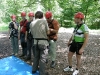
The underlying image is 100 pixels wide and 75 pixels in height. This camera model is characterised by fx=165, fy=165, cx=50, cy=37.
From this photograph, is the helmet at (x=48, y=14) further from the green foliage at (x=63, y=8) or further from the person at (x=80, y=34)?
the green foliage at (x=63, y=8)

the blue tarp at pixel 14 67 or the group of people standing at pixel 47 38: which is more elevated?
the group of people standing at pixel 47 38

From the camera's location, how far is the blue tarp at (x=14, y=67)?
5.31 m

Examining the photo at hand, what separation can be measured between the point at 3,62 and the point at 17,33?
1240 millimetres

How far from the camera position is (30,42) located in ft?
20.4

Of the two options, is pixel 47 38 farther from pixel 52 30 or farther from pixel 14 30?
pixel 14 30

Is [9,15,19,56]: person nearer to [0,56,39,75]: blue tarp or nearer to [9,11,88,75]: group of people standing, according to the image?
[0,56,39,75]: blue tarp

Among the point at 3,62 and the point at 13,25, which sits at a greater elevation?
the point at 13,25

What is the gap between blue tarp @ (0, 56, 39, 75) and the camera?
5.31 m

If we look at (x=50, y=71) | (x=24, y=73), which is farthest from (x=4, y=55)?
(x=50, y=71)

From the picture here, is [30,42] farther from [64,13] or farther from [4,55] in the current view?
[64,13]

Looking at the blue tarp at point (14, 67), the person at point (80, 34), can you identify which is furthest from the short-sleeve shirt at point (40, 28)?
the blue tarp at point (14, 67)

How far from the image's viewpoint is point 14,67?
576 centimetres

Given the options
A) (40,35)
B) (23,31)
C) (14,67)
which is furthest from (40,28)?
(14,67)

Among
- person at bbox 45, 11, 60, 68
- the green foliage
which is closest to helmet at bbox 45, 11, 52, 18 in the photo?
person at bbox 45, 11, 60, 68
